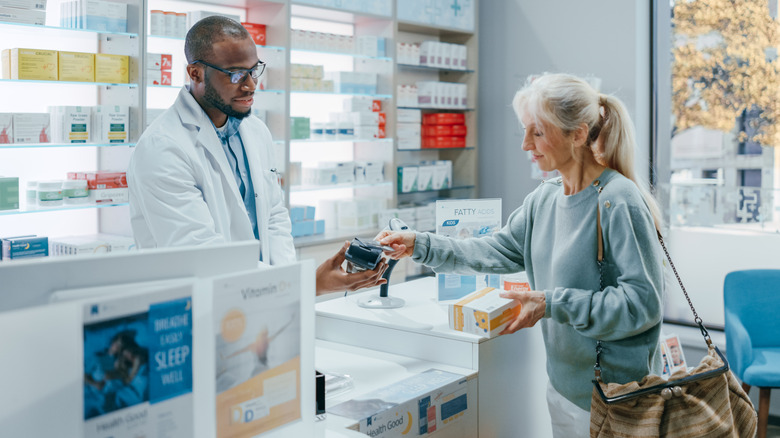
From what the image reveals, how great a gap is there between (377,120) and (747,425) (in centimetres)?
383

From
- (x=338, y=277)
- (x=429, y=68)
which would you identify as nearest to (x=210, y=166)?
(x=338, y=277)

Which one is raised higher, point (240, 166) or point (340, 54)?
point (340, 54)

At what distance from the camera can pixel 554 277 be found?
192 cm

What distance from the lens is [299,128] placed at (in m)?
4.83

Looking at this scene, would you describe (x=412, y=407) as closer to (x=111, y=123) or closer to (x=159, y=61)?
(x=111, y=123)

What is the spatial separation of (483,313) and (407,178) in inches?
142

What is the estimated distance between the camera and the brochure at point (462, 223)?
277cm

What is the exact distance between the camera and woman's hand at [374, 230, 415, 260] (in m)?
2.25

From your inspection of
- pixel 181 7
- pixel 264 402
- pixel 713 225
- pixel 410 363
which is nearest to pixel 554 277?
pixel 410 363

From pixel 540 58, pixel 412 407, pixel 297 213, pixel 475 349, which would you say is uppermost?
pixel 540 58

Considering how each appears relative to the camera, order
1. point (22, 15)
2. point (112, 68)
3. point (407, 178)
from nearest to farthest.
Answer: point (22, 15)
point (112, 68)
point (407, 178)

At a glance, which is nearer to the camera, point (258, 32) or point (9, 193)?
point (9, 193)

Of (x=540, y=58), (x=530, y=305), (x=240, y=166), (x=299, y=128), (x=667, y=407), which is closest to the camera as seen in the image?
(x=667, y=407)

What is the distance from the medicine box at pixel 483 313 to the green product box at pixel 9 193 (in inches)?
95.4
